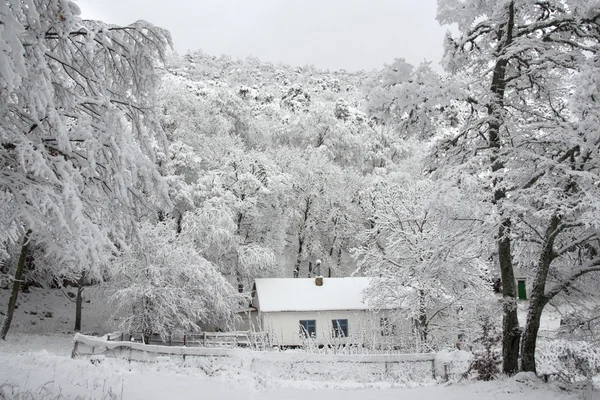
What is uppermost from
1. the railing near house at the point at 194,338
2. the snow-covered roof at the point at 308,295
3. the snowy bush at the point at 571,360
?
the snow-covered roof at the point at 308,295

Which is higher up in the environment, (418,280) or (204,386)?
(418,280)

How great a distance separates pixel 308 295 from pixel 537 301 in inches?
693

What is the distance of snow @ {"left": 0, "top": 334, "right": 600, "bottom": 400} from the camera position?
7.32 metres

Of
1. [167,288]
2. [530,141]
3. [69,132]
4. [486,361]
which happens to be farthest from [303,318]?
[69,132]

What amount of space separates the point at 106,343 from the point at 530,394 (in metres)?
10.5

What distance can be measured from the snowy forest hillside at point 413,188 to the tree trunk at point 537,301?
0.03 meters

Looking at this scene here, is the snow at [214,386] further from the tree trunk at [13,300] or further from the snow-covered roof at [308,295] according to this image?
the snow-covered roof at [308,295]

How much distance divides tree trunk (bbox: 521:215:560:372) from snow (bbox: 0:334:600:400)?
62 cm

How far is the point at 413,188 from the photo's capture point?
25.6 m

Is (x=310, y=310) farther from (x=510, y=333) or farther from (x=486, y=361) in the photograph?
(x=510, y=333)

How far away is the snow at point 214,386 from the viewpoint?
7317 millimetres

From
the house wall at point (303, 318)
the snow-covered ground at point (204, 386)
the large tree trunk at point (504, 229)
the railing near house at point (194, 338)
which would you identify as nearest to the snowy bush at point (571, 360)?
the large tree trunk at point (504, 229)

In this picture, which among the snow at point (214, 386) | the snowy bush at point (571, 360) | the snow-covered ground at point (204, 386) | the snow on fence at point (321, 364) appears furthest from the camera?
the snow on fence at point (321, 364)

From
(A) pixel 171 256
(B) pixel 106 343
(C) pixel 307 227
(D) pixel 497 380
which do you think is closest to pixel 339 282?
(C) pixel 307 227
